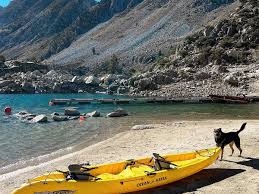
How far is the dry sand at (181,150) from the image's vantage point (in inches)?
557

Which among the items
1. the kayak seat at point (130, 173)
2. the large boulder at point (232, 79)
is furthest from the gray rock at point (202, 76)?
the kayak seat at point (130, 173)

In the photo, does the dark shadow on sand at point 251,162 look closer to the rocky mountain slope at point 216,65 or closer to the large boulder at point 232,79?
the rocky mountain slope at point 216,65

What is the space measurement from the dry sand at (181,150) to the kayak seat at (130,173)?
766 mm

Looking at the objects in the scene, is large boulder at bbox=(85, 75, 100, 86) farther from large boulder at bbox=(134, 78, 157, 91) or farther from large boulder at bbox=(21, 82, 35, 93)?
large boulder at bbox=(134, 78, 157, 91)

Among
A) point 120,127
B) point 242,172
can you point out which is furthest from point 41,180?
point 120,127

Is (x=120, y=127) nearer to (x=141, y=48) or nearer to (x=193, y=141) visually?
(x=193, y=141)

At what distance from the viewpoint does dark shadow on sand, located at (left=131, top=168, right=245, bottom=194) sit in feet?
45.9

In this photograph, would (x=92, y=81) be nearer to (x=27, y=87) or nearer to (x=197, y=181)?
(x=27, y=87)

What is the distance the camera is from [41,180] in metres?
12.8

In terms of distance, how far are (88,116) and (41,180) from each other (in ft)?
102

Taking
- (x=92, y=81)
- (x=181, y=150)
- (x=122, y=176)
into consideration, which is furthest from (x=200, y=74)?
(x=122, y=176)

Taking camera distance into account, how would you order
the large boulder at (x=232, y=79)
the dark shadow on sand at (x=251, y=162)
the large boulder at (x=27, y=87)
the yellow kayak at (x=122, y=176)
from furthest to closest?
1. the large boulder at (x=27, y=87)
2. the large boulder at (x=232, y=79)
3. the dark shadow on sand at (x=251, y=162)
4. the yellow kayak at (x=122, y=176)

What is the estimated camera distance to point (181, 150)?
20.2 metres

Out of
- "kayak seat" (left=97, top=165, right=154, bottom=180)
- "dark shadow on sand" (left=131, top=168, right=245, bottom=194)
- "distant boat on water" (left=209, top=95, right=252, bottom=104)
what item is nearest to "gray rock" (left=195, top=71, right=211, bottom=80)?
"distant boat on water" (left=209, top=95, right=252, bottom=104)
